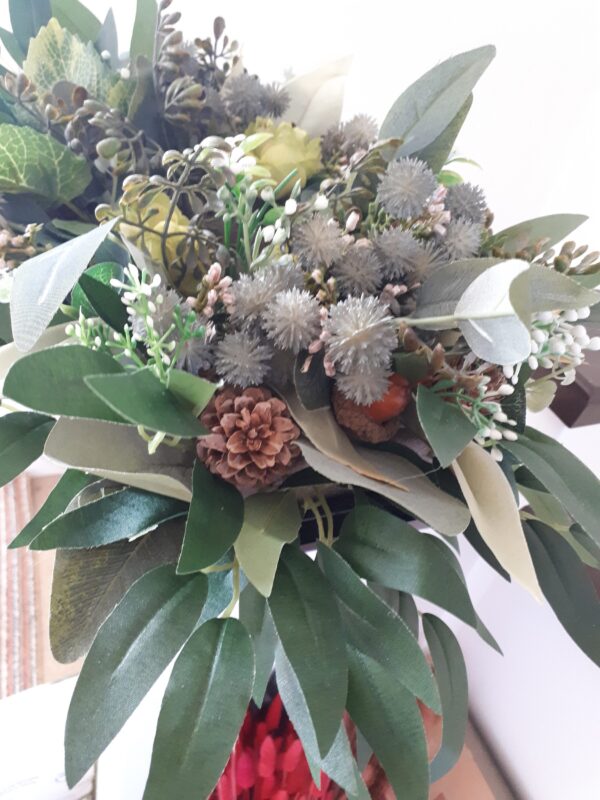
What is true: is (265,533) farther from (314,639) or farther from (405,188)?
(405,188)

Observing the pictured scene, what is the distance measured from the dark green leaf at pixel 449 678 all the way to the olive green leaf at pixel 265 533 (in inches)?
5.6

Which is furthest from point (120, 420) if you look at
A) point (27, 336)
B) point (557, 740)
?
point (557, 740)

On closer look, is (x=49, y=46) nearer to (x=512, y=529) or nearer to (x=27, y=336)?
(x=27, y=336)

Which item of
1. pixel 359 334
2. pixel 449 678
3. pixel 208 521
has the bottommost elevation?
pixel 449 678

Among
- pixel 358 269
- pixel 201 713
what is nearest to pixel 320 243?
pixel 358 269

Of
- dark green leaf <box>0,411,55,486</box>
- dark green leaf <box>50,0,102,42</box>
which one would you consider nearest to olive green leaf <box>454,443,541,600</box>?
dark green leaf <box>0,411,55,486</box>

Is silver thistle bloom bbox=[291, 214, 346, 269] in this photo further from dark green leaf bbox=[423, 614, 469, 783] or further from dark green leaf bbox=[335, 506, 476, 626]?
dark green leaf bbox=[423, 614, 469, 783]

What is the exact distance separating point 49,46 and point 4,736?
1.86ft

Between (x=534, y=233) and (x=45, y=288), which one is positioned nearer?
(x=45, y=288)

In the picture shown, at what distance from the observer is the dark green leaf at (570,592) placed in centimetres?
38

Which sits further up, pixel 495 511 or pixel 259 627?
pixel 495 511

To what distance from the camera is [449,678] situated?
0.39m

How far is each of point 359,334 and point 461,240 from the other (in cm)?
10

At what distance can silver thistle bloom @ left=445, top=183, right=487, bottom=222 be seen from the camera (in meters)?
0.34
